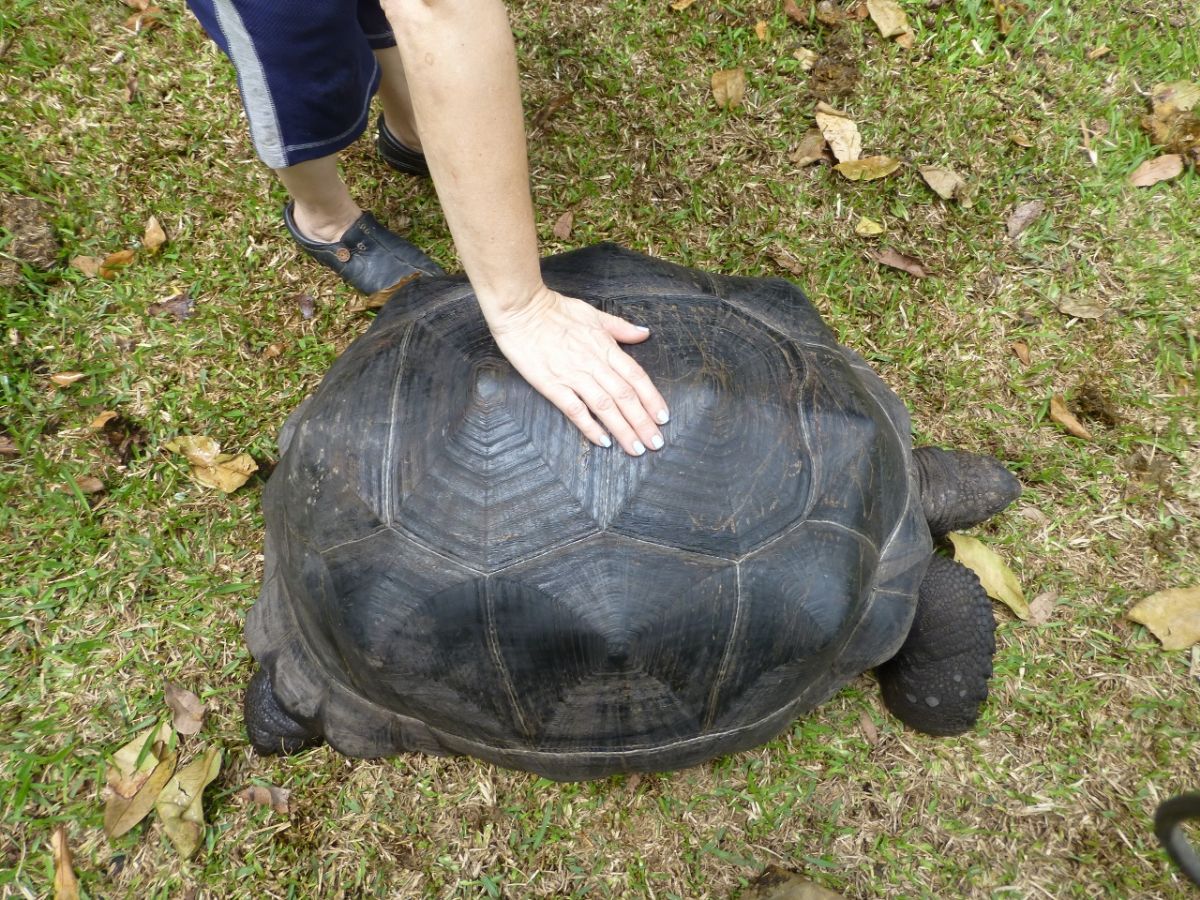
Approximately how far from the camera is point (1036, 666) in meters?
2.48

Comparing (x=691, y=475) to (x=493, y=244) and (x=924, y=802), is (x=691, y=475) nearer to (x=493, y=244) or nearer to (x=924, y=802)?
(x=493, y=244)

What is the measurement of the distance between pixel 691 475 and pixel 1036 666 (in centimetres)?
170

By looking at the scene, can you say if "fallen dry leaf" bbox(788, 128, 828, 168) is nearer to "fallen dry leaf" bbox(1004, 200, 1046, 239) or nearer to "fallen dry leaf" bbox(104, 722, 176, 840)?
"fallen dry leaf" bbox(1004, 200, 1046, 239)

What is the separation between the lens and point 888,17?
3.21 metres

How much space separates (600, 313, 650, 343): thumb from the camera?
1.73 m

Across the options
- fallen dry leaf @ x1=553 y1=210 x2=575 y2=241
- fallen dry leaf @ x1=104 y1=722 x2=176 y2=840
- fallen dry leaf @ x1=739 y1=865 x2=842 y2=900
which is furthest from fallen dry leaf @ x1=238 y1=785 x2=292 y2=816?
fallen dry leaf @ x1=553 y1=210 x2=575 y2=241

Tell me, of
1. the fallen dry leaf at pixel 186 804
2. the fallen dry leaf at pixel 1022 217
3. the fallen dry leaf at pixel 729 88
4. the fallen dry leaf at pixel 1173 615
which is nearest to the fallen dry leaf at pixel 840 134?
the fallen dry leaf at pixel 729 88

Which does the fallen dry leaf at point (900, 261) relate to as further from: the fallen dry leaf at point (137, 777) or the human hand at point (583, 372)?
the fallen dry leaf at point (137, 777)

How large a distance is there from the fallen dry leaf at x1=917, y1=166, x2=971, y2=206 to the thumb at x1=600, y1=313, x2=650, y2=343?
2.00 metres

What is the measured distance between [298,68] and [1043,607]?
294cm

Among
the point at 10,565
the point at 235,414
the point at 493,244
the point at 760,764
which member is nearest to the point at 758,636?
the point at 760,764

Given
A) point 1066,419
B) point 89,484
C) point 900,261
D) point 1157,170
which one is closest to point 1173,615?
point 1066,419

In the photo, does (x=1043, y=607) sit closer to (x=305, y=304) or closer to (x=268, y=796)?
(x=268, y=796)

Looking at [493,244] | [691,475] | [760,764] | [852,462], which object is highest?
[493,244]
